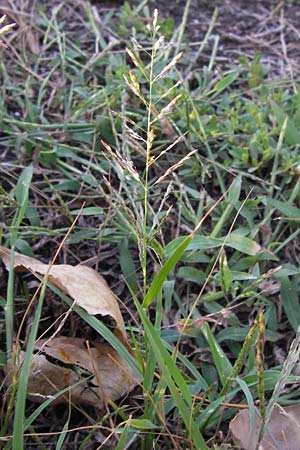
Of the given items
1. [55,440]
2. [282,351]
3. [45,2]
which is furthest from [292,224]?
[45,2]

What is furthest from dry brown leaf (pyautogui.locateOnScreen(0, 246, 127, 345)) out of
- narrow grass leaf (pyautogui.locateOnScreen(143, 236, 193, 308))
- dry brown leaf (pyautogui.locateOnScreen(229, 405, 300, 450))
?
dry brown leaf (pyautogui.locateOnScreen(229, 405, 300, 450))

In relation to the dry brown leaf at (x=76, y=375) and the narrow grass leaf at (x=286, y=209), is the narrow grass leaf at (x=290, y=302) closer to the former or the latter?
the narrow grass leaf at (x=286, y=209)

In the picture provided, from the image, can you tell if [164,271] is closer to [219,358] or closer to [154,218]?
[154,218]

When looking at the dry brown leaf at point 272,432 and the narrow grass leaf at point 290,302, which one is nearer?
the dry brown leaf at point 272,432

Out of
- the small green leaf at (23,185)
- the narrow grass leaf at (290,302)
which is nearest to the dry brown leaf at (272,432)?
the narrow grass leaf at (290,302)

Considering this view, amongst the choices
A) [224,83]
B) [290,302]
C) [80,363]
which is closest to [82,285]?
[80,363]

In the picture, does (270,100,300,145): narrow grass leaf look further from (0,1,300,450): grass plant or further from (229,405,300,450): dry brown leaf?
(229,405,300,450): dry brown leaf

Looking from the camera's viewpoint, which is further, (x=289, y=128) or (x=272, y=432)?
(x=289, y=128)
